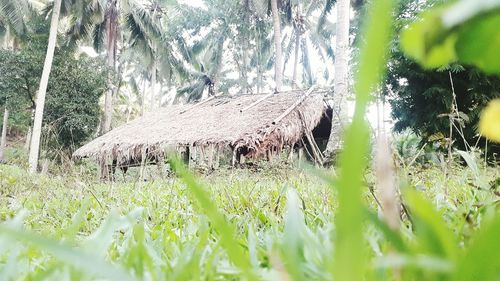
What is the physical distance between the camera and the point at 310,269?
51 centimetres

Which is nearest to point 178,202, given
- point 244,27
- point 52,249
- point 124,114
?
point 52,249

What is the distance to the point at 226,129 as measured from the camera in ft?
27.5

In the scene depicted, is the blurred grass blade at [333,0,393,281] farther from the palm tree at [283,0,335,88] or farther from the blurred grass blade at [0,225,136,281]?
the palm tree at [283,0,335,88]

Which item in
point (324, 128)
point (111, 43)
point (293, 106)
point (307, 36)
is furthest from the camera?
point (307, 36)

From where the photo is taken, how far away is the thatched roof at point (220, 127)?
7.98 m

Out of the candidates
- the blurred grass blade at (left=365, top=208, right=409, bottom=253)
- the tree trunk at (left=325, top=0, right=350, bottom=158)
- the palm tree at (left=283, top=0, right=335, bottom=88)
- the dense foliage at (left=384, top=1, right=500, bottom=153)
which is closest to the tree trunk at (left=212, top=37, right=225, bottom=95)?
the palm tree at (left=283, top=0, right=335, bottom=88)

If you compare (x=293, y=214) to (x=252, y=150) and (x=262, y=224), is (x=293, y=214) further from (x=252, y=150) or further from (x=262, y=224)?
(x=252, y=150)

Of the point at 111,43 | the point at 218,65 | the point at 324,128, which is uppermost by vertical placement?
the point at 218,65

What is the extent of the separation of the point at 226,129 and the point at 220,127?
0.38 meters

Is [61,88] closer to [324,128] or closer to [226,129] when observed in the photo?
[226,129]

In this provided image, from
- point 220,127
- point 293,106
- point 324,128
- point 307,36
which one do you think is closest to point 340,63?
point 293,106

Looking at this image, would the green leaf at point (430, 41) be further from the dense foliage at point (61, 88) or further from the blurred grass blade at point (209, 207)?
the dense foliage at point (61, 88)

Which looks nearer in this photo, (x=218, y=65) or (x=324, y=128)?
(x=324, y=128)

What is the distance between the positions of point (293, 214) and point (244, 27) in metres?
19.5
